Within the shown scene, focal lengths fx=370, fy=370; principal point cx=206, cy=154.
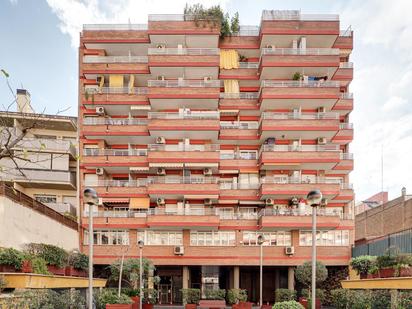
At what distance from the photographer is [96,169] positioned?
114ft

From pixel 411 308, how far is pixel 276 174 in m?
21.4

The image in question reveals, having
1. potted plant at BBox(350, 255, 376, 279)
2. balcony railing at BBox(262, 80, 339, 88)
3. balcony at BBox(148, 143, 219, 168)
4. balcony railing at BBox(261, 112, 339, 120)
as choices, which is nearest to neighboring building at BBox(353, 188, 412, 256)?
potted plant at BBox(350, 255, 376, 279)

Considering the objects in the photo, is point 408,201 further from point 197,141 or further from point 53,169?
point 53,169

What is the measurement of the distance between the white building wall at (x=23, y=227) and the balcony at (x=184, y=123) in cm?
1185

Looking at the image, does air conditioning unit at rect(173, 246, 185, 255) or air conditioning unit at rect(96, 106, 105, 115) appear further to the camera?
air conditioning unit at rect(96, 106, 105, 115)

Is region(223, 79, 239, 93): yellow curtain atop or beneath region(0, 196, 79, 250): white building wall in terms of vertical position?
atop

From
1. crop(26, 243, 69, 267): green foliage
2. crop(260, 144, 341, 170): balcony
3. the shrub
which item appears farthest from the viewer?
crop(260, 144, 341, 170): balcony

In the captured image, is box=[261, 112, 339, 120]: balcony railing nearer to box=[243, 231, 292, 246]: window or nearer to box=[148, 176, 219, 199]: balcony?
box=[148, 176, 219, 199]: balcony

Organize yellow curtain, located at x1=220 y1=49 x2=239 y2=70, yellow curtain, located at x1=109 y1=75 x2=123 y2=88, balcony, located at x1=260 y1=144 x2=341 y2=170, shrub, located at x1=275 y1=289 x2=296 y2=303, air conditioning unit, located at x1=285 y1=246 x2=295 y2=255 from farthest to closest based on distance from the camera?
1. yellow curtain, located at x1=220 y1=49 x2=239 y2=70
2. yellow curtain, located at x1=109 y1=75 x2=123 y2=88
3. balcony, located at x1=260 y1=144 x2=341 y2=170
4. air conditioning unit, located at x1=285 y1=246 x2=295 y2=255
5. shrub, located at x1=275 y1=289 x2=296 y2=303

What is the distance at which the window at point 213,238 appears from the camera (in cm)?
3406

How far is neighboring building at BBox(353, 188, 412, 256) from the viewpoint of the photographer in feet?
73.5

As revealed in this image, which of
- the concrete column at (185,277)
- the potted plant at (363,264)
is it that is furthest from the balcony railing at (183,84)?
the potted plant at (363,264)

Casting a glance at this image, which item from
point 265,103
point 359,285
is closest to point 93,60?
point 265,103

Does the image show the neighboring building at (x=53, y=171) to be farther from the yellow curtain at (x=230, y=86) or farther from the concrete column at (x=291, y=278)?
the concrete column at (x=291, y=278)
